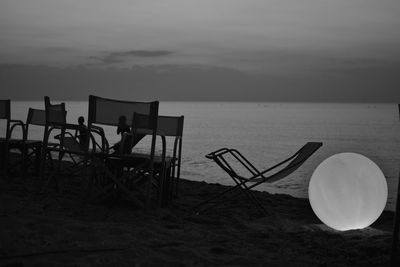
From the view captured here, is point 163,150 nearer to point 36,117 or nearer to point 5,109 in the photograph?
point 5,109

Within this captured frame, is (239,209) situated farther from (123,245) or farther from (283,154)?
(283,154)

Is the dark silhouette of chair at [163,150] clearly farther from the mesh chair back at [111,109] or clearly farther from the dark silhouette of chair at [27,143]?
the dark silhouette of chair at [27,143]

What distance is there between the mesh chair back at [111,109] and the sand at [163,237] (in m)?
0.97

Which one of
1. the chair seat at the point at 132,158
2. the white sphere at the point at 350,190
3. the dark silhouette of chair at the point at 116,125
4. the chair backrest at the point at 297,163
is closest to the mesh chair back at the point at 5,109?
the dark silhouette of chair at the point at 116,125

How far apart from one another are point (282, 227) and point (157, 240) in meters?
1.66

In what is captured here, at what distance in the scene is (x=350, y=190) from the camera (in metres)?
4.45

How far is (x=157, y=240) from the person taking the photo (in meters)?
4.02

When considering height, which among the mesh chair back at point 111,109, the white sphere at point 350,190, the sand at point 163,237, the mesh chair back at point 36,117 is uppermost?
the mesh chair back at point 111,109

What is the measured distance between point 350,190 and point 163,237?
1.77m

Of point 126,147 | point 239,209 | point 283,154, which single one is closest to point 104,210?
point 126,147

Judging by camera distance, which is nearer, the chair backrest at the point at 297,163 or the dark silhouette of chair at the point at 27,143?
the chair backrest at the point at 297,163

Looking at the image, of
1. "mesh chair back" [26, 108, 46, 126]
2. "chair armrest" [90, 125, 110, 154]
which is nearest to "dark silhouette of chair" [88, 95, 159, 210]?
"chair armrest" [90, 125, 110, 154]

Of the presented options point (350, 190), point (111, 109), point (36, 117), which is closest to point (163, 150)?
point (111, 109)

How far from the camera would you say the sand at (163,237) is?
348 cm
